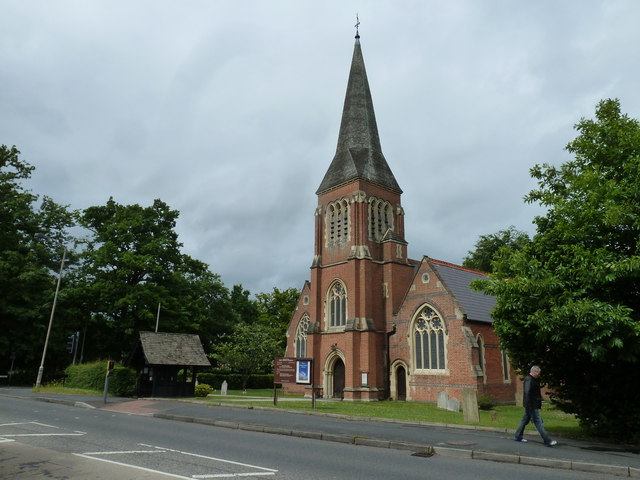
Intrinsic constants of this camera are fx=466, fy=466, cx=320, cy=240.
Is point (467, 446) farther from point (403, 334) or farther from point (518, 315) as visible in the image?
point (403, 334)

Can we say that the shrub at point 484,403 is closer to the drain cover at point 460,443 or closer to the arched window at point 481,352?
the arched window at point 481,352

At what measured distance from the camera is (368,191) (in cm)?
3384

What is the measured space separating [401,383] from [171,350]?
14418 mm

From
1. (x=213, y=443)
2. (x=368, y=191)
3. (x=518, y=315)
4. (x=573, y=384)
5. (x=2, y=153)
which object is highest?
(x=2, y=153)

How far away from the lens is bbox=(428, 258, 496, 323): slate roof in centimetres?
2851

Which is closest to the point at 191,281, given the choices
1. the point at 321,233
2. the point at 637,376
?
the point at 321,233

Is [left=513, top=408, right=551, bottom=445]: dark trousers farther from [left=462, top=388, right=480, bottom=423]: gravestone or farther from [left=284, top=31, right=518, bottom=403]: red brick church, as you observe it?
[left=284, top=31, right=518, bottom=403]: red brick church

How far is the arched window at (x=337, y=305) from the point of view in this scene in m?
32.1

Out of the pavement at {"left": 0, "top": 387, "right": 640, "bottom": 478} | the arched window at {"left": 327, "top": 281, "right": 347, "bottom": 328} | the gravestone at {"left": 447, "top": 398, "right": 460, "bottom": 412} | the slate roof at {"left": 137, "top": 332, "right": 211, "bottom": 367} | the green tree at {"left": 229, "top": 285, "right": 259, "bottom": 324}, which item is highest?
the green tree at {"left": 229, "top": 285, "right": 259, "bottom": 324}

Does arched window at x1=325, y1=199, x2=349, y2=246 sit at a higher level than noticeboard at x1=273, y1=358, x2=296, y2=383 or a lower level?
higher

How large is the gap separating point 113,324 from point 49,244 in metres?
9.79

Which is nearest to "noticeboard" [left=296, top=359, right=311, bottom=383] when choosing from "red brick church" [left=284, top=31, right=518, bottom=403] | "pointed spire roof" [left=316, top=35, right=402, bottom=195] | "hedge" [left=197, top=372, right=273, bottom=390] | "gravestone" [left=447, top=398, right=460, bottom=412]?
"red brick church" [left=284, top=31, right=518, bottom=403]

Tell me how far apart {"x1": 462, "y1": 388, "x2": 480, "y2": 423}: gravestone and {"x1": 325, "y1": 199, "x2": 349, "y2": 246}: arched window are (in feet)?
59.7

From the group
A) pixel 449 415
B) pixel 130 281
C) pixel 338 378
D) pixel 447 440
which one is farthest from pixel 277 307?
pixel 447 440
